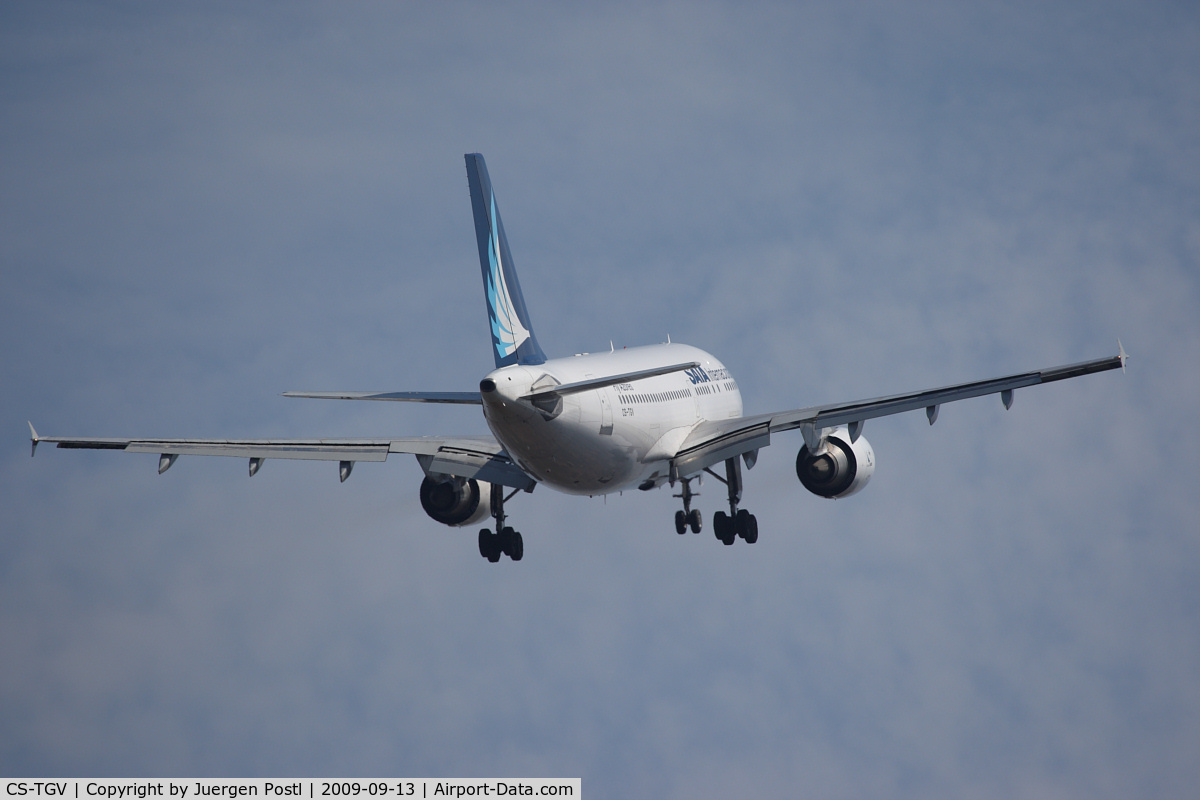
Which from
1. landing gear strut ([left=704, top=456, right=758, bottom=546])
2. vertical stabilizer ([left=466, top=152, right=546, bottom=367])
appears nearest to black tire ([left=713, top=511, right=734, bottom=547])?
landing gear strut ([left=704, top=456, right=758, bottom=546])

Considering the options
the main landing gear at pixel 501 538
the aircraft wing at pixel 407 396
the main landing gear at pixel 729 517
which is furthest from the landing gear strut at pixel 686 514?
the aircraft wing at pixel 407 396

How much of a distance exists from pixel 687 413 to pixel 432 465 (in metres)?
9.02

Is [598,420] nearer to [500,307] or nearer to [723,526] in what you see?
[500,307]

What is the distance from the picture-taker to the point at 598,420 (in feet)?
157

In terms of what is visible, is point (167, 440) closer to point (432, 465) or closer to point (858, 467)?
point (432, 465)

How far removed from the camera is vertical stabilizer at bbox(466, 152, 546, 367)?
49.1 meters

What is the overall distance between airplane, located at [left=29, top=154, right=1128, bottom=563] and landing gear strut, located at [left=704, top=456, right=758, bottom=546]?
4cm

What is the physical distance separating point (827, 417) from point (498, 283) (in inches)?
393

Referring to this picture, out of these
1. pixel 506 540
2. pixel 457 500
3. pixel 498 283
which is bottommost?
pixel 506 540

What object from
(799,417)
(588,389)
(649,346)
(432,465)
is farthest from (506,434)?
(649,346)

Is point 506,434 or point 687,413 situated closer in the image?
point 506,434

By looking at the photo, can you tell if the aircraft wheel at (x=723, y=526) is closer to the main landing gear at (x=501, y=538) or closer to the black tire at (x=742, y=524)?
the black tire at (x=742, y=524)

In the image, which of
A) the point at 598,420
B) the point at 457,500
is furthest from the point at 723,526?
the point at 598,420

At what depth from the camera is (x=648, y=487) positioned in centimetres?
5534
